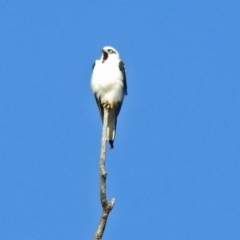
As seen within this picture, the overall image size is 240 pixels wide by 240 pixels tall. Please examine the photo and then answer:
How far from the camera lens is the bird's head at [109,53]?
1274 cm

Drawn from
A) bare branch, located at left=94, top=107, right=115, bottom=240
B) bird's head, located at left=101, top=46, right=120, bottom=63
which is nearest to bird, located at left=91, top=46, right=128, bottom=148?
bird's head, located at left=101, top=46, right=120, bottom=63

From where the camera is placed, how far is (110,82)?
41.0ft

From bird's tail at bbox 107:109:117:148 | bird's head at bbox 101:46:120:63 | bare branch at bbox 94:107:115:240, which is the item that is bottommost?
bare branch at bbox 94:107:115:240

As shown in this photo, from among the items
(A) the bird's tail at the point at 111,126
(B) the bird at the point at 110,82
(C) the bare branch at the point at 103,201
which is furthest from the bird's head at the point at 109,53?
(C) the bare branch at the point at 103,201

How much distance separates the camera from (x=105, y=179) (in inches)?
360

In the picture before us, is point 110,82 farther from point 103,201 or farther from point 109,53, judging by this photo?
point 103,201

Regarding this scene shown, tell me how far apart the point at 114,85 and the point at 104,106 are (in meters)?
0.44

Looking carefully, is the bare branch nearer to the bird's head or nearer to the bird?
the bird

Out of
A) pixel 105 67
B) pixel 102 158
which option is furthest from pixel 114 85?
pixel 102 158

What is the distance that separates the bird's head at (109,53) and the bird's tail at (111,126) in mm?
973

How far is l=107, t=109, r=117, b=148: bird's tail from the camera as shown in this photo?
11.6 meters

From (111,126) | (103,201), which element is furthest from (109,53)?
(103,201)

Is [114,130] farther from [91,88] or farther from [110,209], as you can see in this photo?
[110,209]

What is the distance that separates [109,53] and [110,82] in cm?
52
